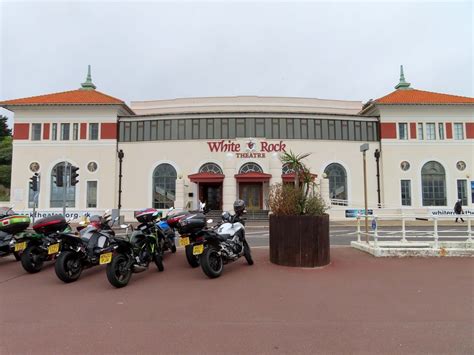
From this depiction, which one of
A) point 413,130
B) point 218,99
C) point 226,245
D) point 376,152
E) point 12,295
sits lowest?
point 12,295

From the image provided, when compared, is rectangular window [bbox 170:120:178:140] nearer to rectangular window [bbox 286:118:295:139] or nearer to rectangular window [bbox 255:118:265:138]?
rectangular window [bbox 255:118:265:138]

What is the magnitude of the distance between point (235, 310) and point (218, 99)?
2594cm

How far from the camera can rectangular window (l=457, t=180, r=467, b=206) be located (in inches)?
965

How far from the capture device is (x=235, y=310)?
14.1 ft

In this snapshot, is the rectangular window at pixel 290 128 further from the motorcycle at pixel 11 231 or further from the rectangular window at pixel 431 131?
the motorcycle at pixel 11 231

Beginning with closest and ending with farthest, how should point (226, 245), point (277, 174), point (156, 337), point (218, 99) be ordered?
point (156, 337)
point (226, 245)
point (277, 174)
point (218, 99)

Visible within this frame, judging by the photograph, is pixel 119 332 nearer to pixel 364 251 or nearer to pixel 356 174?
pixel 364 251

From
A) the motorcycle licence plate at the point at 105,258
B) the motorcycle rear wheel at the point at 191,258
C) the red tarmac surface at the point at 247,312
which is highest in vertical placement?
the motorcycle licence plate at the point at 105,258

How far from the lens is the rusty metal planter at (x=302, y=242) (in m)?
6.82

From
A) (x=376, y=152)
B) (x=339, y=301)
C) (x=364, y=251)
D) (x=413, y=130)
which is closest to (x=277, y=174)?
(x=376, y=152)

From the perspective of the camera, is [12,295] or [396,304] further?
[12,295]

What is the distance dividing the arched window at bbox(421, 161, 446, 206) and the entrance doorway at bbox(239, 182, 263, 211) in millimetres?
12507

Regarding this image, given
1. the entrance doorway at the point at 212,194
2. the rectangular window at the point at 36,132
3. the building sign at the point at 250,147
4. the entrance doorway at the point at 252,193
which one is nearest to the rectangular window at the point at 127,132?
the rectangular window at the point at 36,132

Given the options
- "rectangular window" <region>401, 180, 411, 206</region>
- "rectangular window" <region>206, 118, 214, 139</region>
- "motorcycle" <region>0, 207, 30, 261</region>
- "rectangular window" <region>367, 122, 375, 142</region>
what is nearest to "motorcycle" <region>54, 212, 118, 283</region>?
"motorcycle" <region>0, 207, 30, 261</region>
